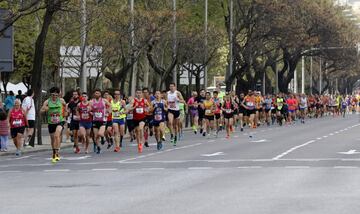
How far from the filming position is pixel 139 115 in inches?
1123

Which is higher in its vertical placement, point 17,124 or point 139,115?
point 139,115

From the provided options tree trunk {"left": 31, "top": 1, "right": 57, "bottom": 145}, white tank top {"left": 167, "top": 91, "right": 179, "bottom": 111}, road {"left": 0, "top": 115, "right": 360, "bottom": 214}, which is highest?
tree trunk {"left": 31, "top": 1, "right": 57, "bottom": 145}

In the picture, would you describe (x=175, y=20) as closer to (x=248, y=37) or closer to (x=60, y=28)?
(x=60, y=28)

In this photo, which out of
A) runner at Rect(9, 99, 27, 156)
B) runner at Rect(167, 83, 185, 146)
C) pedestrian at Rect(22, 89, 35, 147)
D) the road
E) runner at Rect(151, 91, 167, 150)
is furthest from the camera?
runner at Rect(167, 83, 185, 146)

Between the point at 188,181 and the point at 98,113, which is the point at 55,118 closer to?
the point at 98,113

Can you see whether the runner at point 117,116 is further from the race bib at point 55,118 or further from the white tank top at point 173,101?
the race bib at point 55,118

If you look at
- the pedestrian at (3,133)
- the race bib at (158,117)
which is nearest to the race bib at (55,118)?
the race bib at (158,117)

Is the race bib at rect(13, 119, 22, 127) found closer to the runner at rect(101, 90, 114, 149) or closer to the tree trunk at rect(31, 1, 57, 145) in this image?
the runner at rect(101, 90, 114, 149)

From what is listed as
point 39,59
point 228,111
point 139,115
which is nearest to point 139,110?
point 139,115

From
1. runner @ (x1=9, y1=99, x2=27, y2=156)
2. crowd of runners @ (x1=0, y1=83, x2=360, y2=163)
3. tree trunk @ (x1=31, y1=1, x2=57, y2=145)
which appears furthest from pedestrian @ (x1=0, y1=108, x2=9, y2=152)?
tree trunk @ (x1=31, y1=1, x2=57, y2=145)

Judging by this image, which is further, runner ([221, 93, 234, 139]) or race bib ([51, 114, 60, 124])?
runner ([221, 93, 234, 139])

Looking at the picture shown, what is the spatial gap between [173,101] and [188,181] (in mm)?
15155

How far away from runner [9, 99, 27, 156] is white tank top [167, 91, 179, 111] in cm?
536

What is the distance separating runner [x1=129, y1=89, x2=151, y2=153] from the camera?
28.2 metres
